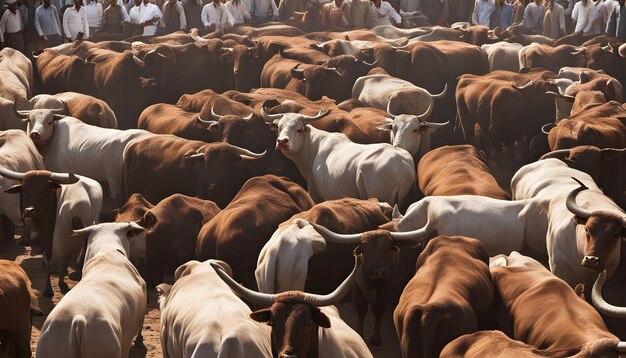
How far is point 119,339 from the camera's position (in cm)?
891

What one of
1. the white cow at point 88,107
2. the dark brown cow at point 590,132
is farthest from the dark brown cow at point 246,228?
the white cow at point 88,107

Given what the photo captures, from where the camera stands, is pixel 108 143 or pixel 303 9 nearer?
pixel 108 143

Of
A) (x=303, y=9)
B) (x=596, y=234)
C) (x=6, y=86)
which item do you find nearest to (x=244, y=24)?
(x=303, y=9)

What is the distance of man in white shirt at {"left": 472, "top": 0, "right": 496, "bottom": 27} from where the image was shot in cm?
2805

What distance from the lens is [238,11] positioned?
27766mm

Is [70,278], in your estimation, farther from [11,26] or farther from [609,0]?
[609,0]

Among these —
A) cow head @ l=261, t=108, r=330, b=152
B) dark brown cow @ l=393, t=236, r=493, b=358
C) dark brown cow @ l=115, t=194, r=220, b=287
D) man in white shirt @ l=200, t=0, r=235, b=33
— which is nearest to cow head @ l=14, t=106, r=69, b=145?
cow head @ l=261, t=108, r=330, b=152

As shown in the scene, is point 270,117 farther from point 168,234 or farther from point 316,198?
point 168,234

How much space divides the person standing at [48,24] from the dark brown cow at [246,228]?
12.9 m

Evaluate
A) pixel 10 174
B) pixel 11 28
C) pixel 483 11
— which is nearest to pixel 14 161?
pixel 10 174

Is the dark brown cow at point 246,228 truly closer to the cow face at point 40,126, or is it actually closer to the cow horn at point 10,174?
the cow horn at point 10,174

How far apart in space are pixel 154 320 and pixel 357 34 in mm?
13648

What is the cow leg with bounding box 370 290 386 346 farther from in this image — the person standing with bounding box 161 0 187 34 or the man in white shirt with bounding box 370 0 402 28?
the person standing with bounding box 161 0 187 34

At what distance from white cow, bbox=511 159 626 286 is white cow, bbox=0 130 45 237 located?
538cm
